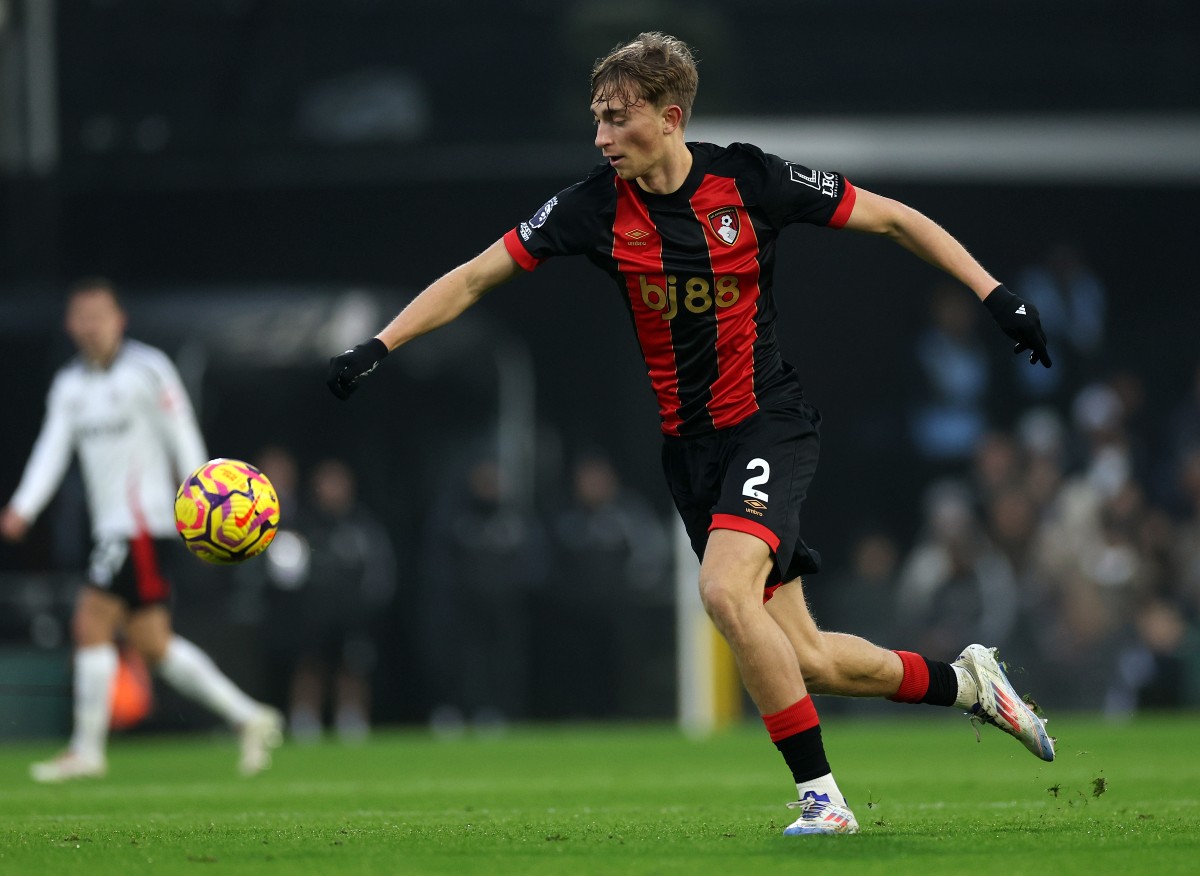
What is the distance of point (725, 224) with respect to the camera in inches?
263

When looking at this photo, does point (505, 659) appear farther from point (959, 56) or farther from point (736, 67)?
point (959, 56)

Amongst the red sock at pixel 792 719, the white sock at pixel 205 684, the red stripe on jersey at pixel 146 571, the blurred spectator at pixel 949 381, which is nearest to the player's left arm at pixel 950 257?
the red sock at pixel 792 719

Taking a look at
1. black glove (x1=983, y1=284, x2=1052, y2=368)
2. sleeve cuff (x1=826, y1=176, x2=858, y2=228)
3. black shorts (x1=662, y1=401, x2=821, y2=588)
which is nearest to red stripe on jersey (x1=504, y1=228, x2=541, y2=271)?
black shorts (x1=662, y1=401, x2=821, y2=588)

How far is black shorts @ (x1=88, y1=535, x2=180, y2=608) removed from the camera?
10.5 metres

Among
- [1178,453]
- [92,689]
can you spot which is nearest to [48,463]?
[92,689]

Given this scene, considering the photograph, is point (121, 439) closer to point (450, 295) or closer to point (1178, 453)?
point (450, 295)

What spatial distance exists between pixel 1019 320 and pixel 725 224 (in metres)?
0.98

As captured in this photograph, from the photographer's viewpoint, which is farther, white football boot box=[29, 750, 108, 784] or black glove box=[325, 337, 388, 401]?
white football boot box=[29, 750, 108, 784]

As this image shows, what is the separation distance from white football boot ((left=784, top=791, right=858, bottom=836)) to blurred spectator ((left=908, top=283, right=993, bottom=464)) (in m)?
11.5

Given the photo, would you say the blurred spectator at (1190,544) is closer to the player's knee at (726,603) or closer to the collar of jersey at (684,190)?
the collar of jersey at (684,190)

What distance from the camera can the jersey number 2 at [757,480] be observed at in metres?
6.46

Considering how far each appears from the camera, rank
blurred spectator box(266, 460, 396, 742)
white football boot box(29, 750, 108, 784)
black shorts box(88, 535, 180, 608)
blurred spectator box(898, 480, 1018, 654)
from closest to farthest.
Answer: black shorts box(88, 535, 180, 608), white football boot box(29, 750, 108, 784), blurred spectator box(898, 480, 1018, 654), blurred spectator box(266, 460, 396, 742)

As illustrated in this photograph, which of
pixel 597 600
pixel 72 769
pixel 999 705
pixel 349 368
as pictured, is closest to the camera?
pixel 349 368

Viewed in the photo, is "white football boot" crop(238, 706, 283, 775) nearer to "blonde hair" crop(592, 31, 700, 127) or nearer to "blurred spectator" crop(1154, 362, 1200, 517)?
"blonde hair" crop(592, 31, 700, 127)
